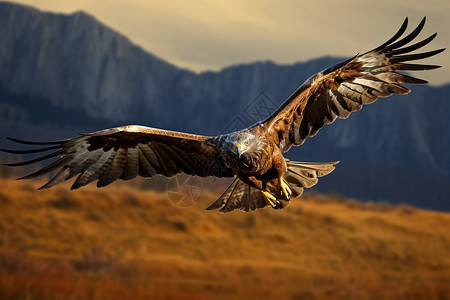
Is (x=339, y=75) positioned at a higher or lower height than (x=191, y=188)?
higher

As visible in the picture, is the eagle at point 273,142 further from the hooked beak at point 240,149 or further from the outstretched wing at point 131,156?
the hooked beak at point 240,149

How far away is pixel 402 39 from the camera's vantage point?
312 inches

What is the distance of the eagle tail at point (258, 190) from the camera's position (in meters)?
8.15

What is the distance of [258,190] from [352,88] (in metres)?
2.19

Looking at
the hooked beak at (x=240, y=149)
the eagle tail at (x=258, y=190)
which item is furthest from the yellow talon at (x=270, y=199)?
the hooked beak at (x=240, y=149)

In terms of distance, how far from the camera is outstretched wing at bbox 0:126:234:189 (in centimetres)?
754

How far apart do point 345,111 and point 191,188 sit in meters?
3.31

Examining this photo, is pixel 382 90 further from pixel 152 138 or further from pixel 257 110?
pixel 152 138

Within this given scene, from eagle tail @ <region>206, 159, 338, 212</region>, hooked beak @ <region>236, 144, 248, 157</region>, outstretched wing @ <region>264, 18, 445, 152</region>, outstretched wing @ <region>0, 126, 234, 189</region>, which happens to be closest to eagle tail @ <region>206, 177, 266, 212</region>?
eagle tail @ <region>206, 159, 338, 212</region>

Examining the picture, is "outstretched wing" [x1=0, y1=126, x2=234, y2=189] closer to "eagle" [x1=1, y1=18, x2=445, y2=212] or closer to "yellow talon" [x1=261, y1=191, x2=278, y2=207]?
"eagle" [x1=1, y1=18, x2=445, y2=212]

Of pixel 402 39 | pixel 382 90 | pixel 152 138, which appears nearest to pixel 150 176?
pixel 152 138

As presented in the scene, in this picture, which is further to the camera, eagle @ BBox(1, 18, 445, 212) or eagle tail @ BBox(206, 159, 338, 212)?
eagle tail @ BBox(206, 159, 338, 212)

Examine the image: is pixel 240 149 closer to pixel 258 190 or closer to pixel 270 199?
pixel 270 199

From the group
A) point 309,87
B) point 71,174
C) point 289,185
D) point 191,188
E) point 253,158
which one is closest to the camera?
point 253,158
